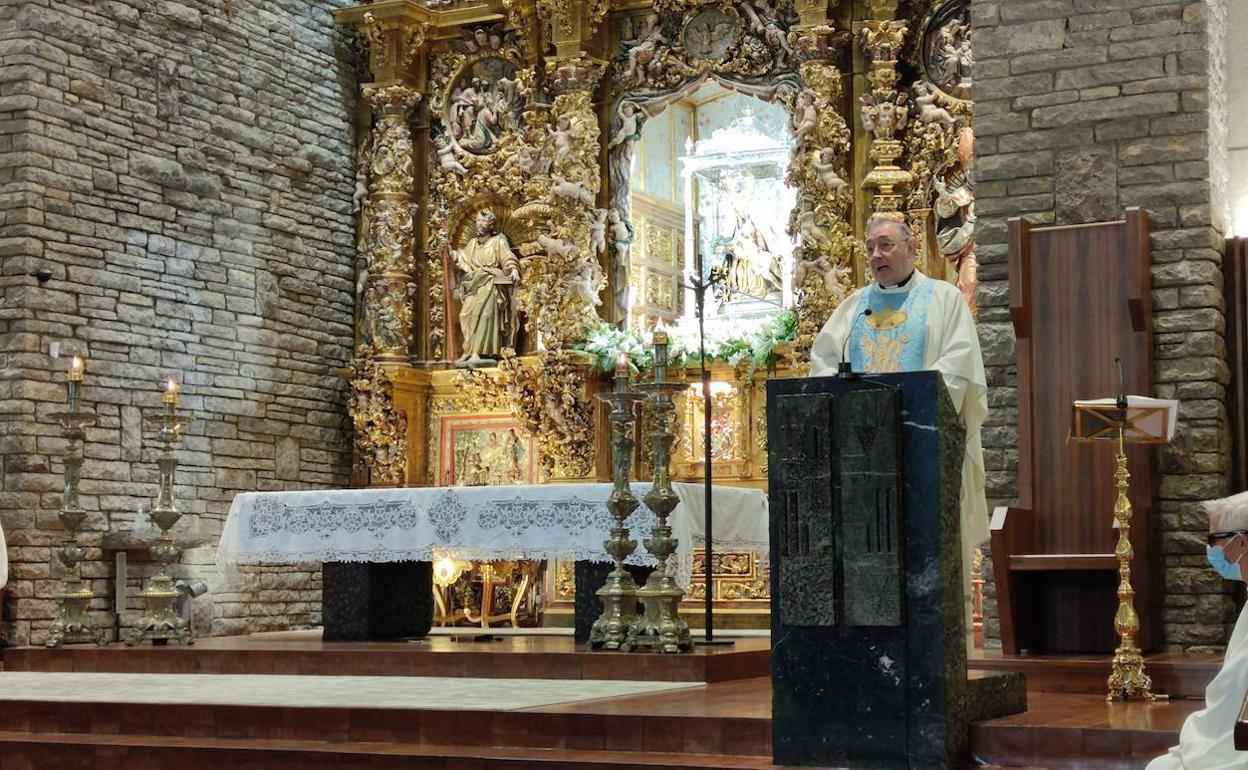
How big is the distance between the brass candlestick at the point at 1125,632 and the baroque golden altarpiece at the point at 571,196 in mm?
5796

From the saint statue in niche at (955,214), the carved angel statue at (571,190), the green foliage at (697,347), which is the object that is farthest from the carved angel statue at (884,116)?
the carved angel statue at (571,190)

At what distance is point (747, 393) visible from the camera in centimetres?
1420

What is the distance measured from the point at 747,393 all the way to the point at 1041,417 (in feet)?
17.4

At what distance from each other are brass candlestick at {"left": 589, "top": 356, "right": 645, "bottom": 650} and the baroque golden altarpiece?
13.5 ft

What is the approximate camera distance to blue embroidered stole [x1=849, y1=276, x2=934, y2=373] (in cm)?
716

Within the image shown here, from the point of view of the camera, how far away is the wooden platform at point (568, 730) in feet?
19.6

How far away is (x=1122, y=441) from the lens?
7.31 m

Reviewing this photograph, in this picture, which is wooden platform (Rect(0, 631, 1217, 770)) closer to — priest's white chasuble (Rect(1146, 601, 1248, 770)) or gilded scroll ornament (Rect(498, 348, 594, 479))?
priest's white chasuble (Rect(1146, 601, 1248, 770))

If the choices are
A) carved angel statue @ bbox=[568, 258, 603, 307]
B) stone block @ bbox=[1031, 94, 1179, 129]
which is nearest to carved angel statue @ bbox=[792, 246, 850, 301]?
carved angel statue @ bbox=[568, 258, 603, 307]

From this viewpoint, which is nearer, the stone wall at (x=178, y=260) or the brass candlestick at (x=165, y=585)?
the brass candlestick at (x=165, y=585)

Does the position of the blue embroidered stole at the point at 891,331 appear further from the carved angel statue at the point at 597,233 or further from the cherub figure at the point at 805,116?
the carved angel statue at the point at 597,233

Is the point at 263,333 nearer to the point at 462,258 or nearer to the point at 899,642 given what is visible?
the point at 462,258

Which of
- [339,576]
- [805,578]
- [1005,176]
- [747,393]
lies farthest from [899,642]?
[747,393]

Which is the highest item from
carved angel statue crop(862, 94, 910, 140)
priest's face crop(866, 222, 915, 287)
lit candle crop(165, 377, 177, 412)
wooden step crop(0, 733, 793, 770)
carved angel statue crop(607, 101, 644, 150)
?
carved angel statue crop(607, 101, 644, 150)
